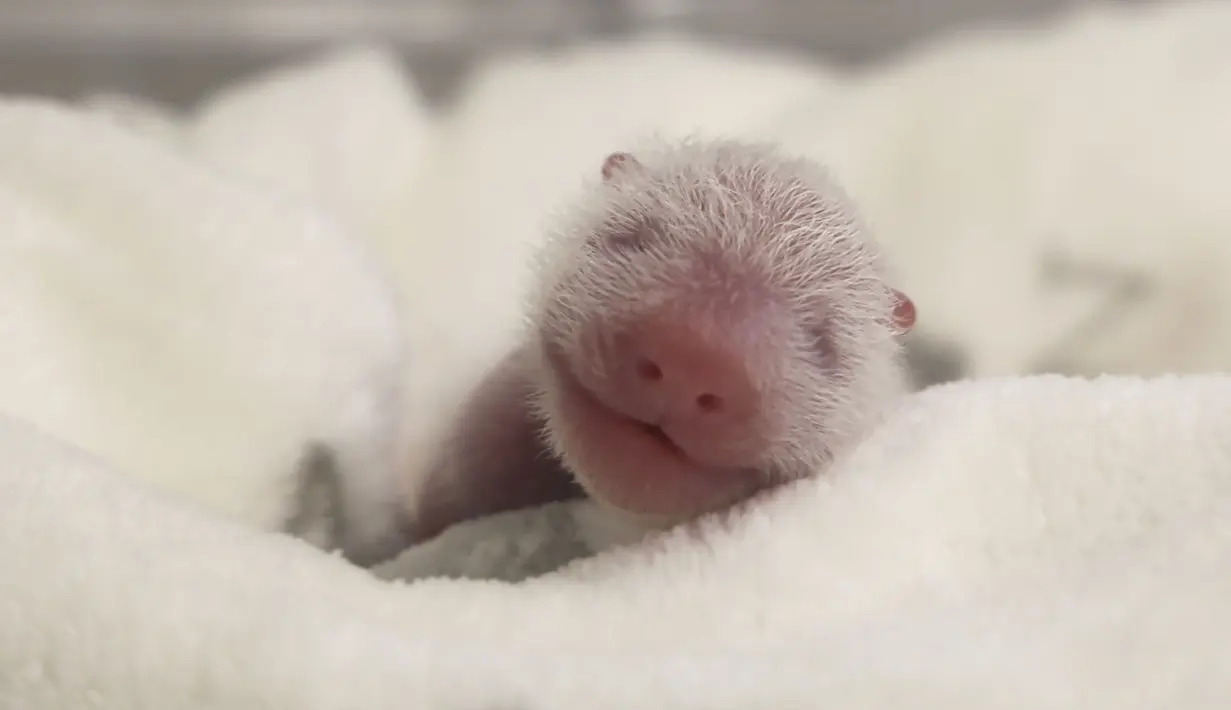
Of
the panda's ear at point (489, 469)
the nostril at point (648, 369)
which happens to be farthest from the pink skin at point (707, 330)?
the panda's ear at point (489, 469)

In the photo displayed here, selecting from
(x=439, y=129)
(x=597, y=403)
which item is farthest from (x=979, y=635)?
(x=439, y=129)

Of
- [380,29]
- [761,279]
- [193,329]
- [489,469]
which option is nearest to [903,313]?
[761,279]

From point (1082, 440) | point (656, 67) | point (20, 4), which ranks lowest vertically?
point (20, 4)

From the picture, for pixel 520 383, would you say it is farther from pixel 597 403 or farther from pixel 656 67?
pixel 656 67

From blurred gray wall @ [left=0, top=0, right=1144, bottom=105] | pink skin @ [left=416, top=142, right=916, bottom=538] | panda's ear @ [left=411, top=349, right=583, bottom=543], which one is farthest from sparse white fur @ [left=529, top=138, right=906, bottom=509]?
blurred gray wall @ [left=0, top=0, right=1144, bottom=105]

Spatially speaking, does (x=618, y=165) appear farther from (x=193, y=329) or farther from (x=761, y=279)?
(x=193, y=329)

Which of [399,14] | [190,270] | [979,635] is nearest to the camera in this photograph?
[979,635]
